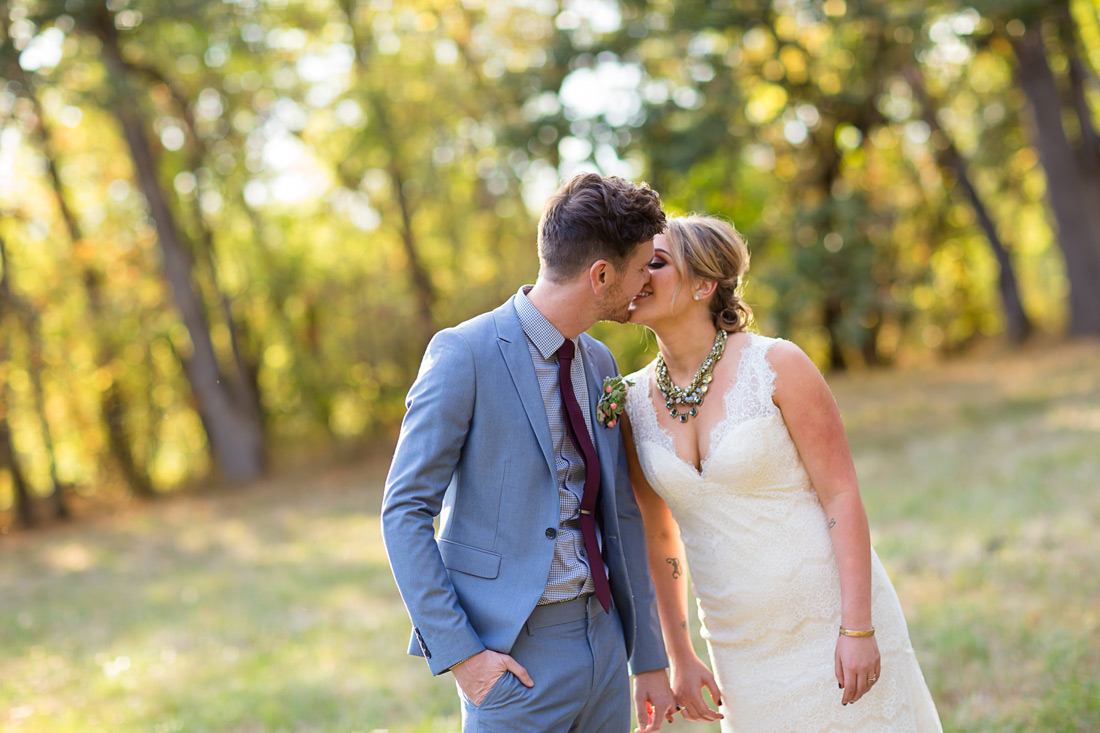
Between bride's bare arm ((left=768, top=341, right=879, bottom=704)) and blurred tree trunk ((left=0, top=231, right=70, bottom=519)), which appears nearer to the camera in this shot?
bride's bare arm ((left=768, top=341, right=879, bottom=704))

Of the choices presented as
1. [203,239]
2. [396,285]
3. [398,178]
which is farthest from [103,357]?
[398,178]

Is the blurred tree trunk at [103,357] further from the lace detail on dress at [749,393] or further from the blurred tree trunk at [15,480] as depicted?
the lace detail on dress at [749,393]

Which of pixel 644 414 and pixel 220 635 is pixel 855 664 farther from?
pixel 220 635

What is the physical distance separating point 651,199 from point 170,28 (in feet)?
65.7

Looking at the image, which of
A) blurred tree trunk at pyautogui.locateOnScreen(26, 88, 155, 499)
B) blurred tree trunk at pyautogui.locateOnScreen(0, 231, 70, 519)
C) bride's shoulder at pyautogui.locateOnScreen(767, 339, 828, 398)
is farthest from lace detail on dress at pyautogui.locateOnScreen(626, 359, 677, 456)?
blurred tree trunk at pyautogui.locateOnScreen(26, 88, 155, 499)

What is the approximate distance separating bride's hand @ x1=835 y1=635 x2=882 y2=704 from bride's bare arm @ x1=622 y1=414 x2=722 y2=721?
1.76ft

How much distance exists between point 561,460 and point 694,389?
2.24 feet

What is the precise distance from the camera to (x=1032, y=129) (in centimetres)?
1869

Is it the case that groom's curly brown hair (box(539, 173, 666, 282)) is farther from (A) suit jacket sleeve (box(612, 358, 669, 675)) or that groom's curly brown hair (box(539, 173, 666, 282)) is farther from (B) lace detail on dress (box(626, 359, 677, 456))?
(A) suit jacket sleeve (box(612, 358, 669, 675))

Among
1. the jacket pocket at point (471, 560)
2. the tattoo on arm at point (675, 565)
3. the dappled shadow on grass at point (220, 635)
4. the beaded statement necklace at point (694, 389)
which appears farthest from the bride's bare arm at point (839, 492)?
the dappled shadow on grass at point (220, 635)

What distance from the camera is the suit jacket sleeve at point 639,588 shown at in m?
3.17

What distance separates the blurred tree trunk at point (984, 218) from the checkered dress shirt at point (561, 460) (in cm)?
1940

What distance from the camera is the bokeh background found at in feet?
23.9

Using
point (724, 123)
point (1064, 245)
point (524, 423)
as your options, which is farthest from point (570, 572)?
point (1064, 245)
